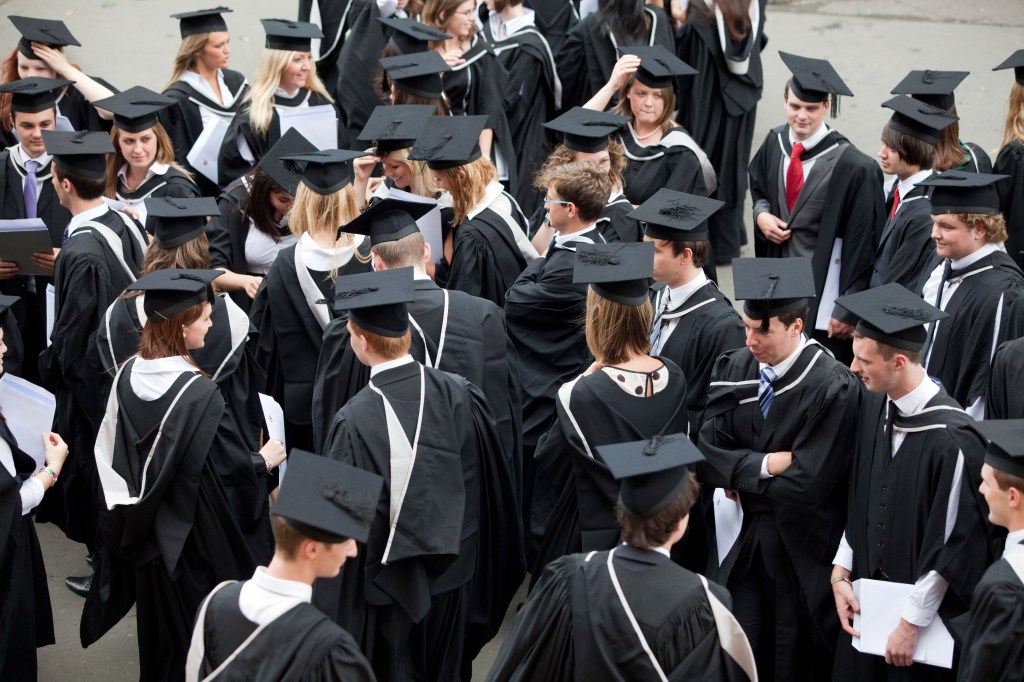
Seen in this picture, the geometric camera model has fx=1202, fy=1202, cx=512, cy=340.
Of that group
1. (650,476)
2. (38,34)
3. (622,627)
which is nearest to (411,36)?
(38,34)

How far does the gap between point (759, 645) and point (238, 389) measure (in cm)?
231

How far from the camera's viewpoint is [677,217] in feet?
16.6

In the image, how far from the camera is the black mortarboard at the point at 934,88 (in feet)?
21.3

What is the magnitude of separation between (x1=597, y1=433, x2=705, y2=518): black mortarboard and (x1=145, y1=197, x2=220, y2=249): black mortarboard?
2558mm

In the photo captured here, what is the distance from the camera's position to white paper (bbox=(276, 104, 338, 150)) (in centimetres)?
720

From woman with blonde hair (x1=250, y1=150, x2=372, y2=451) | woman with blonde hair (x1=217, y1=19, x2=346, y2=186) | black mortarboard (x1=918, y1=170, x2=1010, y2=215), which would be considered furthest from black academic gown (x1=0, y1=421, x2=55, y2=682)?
black mortarboard (x1=918, y1=170, x2=1010, y2=215)

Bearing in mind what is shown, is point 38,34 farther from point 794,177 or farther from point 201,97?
point 794,177

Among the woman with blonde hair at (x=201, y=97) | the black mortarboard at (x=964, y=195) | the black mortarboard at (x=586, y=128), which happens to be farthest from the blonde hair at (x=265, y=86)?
the black mortarboard at (x=964, y=195)

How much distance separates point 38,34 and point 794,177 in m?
4.59

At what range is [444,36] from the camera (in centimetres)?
735

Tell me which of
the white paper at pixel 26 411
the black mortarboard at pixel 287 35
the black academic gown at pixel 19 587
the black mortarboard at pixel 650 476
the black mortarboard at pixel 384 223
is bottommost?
the black academic gown at pixel 19 587

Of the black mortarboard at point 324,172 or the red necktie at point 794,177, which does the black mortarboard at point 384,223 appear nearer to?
the black mortarboard at point 324,172

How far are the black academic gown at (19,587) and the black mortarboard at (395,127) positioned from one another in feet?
7.69

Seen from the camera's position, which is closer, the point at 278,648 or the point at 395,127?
the point at 278,648
